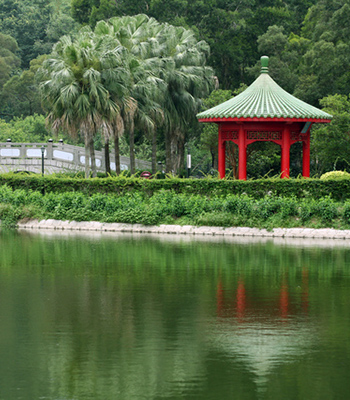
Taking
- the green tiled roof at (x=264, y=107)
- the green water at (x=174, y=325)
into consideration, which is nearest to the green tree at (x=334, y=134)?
the green tiled roof at (x=264, y=107)

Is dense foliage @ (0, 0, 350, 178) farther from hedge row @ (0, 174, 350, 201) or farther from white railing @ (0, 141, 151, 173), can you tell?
hedge row @ (0, 174, 350, 201)

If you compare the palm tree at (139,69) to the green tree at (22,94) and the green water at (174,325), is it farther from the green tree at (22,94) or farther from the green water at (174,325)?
the green tree at (22,94)

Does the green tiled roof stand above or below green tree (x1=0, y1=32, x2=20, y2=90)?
below

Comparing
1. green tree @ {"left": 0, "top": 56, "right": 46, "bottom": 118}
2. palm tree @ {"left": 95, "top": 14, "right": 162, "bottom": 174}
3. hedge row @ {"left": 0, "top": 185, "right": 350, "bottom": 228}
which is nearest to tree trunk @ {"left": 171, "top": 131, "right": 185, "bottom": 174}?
palm tree @ {"left": 95, "top": 14, "right": 162, "bottom": 174}

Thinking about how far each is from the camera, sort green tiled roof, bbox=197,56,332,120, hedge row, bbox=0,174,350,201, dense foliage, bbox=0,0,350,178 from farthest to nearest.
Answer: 1. dense foliage, bbox=0,0,350,178
2. green tiled roof, bbox=197,56,332,120
3. hedge row, bbox=0,174,350,201

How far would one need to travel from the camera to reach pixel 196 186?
3009cm

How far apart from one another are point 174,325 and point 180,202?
647 inches

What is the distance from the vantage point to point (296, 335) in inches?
482

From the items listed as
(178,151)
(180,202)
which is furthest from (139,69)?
(180,202)

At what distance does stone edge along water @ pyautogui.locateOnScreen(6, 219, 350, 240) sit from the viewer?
2673 centimetres

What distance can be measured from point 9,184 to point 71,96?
4.74 m

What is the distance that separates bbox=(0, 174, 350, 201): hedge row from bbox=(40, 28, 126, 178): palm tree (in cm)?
317

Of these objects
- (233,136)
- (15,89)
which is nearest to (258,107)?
(233,136)

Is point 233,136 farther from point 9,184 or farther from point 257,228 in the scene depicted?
point 9,184
